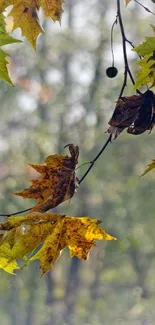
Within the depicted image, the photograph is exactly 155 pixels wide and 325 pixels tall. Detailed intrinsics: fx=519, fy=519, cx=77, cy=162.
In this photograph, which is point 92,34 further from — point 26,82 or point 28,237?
point 28,237

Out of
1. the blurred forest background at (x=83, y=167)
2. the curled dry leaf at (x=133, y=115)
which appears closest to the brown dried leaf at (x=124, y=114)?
the curled dry leaf at (x=133, y=115)

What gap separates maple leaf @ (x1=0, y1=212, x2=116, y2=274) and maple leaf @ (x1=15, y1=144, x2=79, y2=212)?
17 mm

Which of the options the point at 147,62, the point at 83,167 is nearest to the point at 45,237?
the point at 147,62

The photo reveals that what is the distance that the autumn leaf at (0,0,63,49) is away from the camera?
55 centimetres

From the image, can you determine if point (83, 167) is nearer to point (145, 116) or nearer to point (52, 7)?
point (52, 7)

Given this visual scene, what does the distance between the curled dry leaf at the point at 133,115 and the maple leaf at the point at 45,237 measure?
9 centimetres

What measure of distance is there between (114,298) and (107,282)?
6.2 inches

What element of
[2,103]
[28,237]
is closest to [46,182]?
[28,237]

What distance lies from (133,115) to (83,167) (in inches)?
157

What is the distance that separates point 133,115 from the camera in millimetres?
443

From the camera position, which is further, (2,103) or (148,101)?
(2,103)

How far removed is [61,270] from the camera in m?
4.88

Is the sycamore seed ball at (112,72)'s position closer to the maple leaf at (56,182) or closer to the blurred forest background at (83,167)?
the maple leaf at (56,182)

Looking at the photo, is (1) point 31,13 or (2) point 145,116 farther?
(1) point 31,13
